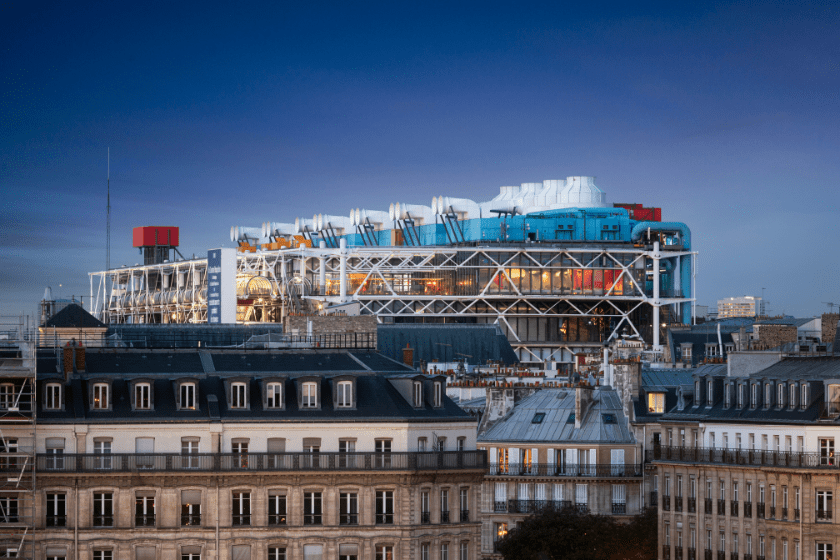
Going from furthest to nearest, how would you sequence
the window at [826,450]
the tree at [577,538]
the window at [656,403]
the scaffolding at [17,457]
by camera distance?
the window at [656,403] → the tree at [577,538] → the window at [826,450] → the scaffolding at [17,457]

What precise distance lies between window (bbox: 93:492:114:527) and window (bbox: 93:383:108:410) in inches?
151

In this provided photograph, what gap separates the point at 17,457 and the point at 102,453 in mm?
3569

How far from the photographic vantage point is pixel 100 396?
81.0 meters

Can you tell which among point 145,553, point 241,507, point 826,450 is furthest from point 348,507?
point 826,450

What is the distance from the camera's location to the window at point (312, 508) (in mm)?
81312

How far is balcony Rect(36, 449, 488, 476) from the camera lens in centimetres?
7938

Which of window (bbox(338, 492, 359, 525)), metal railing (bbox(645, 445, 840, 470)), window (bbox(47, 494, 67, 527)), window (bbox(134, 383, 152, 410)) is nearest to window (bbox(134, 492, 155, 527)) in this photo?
window (bbox(47, 494, 67, 527))

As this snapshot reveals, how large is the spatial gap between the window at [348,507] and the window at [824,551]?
21.7 meters

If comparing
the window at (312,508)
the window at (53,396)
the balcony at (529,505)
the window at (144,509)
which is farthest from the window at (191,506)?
the balcony at (529,505)

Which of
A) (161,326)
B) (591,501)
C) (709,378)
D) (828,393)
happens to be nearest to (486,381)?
(591,501)

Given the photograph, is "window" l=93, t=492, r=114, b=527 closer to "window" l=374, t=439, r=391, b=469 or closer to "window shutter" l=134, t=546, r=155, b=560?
"window shutter" l=134, t=546, r=155, b=560

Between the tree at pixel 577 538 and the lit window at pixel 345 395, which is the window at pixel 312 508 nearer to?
the lit window at pixel 345 395

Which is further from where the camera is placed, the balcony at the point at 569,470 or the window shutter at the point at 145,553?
the balcony at the point at 569,470

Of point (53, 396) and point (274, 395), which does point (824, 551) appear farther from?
point (53, 396)
